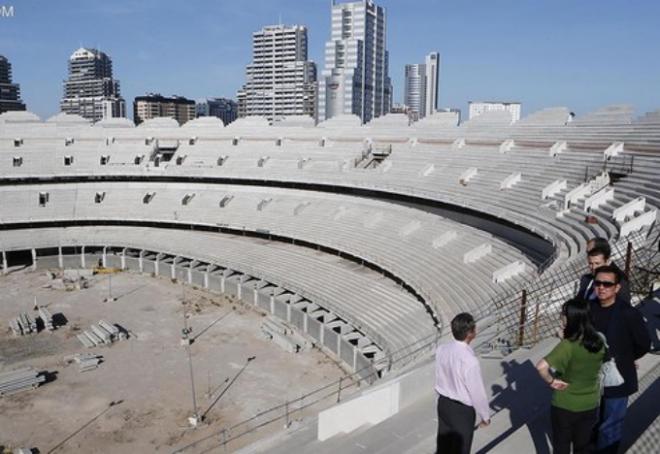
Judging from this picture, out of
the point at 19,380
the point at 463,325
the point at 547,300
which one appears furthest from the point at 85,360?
the point at 463,325

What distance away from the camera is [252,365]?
79.2 feet

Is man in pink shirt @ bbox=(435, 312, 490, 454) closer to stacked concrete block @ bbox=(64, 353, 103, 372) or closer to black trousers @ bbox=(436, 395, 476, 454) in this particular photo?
black trousers @ bbox=(436, 395, 476, 454)

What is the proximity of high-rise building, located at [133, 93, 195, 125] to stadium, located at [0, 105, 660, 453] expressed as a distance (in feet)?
354

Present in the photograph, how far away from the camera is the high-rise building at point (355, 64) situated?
135 meters

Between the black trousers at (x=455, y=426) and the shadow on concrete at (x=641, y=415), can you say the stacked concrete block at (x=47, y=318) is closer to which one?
the black trousers at (x=455, y=426)

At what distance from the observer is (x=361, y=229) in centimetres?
3259

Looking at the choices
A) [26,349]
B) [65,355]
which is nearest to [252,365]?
[65,355]

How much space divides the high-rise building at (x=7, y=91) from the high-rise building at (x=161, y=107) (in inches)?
1291

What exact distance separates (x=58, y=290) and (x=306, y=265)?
676 inches

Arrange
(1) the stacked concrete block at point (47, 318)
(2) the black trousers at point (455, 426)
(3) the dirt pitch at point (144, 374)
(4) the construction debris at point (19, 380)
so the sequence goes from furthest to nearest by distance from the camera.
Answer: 1. (1) the stacked concrete block at point (47, 318)
2. (4) the construction debris at point (19, 380)
3. (3) the dirt pitch at point (144, 374)
4. (2) the black trousers at point (455, 426)

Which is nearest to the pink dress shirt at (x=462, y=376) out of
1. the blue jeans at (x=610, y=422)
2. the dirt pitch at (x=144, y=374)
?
the blue jeans at (x=610, y=422)

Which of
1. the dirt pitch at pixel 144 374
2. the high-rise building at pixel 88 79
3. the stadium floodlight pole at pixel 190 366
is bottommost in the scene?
the dirt pitch at pixel 144 374

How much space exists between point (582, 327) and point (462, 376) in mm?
1289

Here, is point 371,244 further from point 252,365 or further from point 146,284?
point 146,284
